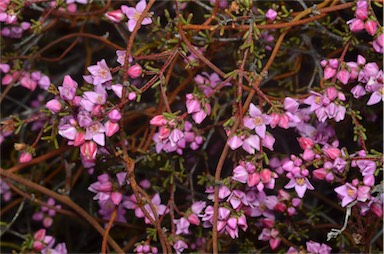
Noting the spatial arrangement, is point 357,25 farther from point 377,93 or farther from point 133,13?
point 133,13

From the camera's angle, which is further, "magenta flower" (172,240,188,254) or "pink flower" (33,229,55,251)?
"pink flower" (33,229,55,251)

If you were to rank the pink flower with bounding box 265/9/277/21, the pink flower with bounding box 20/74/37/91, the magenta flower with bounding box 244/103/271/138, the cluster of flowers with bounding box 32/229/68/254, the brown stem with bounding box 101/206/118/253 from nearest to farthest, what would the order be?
1. the magenta flower with bounding box 244/103/271/138
2. the pink flower with bounding box 265/9/277/21
3. the brown stem with bounding box 101/206/118/253
4. the cluster of flowers with bounding box 32/229/68/254
5. the pink flower with bounding box 20/74/37/91

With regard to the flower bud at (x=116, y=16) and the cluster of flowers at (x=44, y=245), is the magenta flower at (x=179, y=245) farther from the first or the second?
the flower bud at (x=116, y=16)

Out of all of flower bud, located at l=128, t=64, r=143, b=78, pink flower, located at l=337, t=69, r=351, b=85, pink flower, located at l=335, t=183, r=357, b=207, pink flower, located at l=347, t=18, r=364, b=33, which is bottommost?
pink flower, located at l=335, t=183, r=357, b=207

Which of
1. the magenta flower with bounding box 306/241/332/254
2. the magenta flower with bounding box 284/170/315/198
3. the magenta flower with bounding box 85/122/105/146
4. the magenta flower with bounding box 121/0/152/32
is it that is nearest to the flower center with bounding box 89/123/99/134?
the magenta flower with bounding box 85/122/105/146

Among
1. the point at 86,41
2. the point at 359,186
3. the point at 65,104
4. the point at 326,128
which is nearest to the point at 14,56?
the point at 86,41

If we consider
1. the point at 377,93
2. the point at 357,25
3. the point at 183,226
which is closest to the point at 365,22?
the point at 357,25

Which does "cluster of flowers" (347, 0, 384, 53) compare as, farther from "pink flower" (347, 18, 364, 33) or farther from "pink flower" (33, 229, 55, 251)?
"pink flower" (33, 229, 55, 251)
